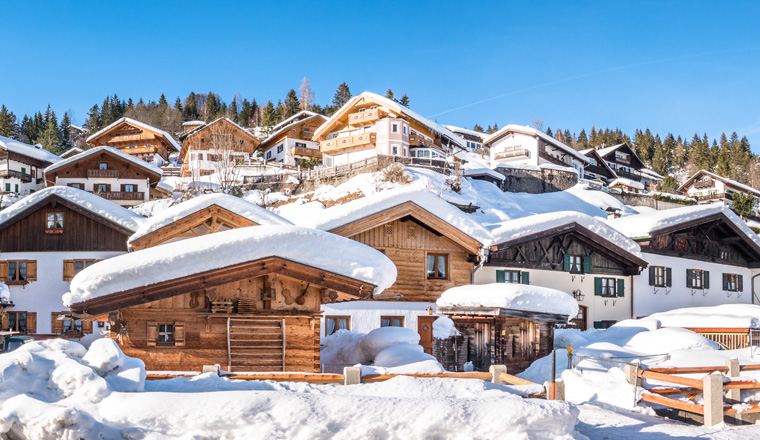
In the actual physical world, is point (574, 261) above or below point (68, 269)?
above

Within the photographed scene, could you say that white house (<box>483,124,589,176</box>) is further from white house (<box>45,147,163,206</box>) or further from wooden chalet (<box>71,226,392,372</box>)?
wooden chalet (<box>71,226,392,372</box>)

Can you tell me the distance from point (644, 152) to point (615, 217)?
11127 cm

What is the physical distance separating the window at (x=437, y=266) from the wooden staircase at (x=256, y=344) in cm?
1130

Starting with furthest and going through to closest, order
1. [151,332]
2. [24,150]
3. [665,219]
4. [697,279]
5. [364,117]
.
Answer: [364,117]
[24,150]
[697,279]
[665,219]
[151,332]

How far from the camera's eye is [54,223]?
3303 centimetres

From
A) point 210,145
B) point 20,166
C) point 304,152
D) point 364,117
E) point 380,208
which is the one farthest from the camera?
point 304,152

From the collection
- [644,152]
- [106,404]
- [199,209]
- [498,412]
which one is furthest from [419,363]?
[644,152]

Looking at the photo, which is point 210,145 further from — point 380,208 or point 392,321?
point 392,321

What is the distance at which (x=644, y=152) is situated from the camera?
14025 cm

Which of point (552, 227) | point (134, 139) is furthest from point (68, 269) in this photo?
point (134, 139)

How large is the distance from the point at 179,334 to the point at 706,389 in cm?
970

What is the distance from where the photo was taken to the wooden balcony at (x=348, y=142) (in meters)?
69.9

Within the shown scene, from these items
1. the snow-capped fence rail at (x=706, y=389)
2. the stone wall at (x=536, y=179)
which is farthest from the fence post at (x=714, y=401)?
the stone wall at (x=536, y=179)

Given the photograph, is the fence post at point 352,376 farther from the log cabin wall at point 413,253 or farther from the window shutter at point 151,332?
the log cabin wall at point 413,253
